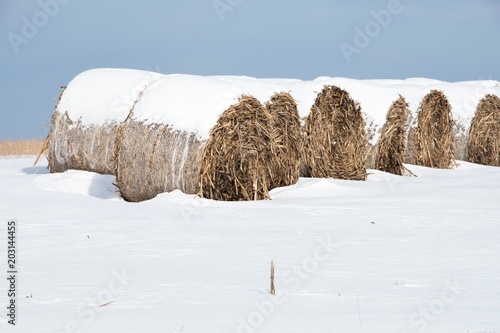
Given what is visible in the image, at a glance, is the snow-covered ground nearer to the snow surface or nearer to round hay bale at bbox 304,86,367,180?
the snow surface

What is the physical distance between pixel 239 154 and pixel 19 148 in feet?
41.7

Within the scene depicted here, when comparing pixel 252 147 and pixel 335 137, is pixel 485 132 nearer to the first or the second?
pixel 335 137

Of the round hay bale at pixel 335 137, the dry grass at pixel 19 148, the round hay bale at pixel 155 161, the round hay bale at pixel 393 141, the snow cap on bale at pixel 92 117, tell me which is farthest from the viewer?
the dry grass at pixel 19 148

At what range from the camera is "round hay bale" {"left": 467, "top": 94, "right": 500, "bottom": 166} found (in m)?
15.1

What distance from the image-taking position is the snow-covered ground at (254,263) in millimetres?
3414

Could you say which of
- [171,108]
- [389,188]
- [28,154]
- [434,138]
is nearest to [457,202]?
[389,188]

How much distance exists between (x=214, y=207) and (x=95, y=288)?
345 cm

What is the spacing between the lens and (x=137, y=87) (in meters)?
9.93

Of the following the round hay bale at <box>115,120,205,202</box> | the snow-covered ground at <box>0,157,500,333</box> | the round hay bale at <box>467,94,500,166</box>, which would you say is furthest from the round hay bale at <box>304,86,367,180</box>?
the round hay bale at <box>467,94,500,166</box>

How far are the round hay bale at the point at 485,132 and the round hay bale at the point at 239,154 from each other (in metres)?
7.16

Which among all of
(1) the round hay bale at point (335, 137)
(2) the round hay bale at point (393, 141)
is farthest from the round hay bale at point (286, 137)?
(2) the round hay bale at point (393, 141)

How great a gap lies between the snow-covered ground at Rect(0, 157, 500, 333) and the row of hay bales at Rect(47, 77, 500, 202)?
373mm

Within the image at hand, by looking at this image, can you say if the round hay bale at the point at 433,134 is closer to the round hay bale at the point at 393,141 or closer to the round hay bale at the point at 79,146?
the round hay bale at the point at 393,141

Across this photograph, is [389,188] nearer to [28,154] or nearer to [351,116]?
[351,116]
